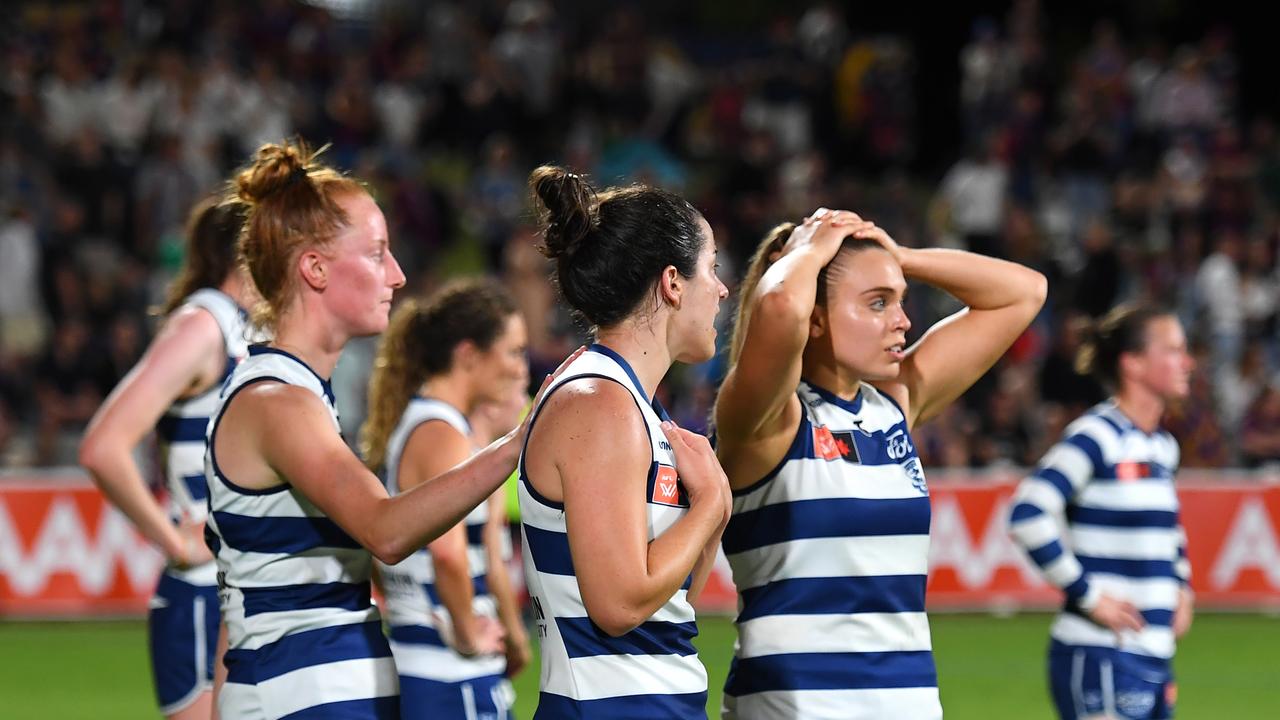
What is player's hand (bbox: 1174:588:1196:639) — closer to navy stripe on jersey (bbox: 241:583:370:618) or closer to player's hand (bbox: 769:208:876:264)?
player's hand (bbox: 769:208:876:264)

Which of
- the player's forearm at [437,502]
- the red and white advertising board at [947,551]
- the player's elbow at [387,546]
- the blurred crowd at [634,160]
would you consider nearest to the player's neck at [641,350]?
the player's forearm at [437,502]

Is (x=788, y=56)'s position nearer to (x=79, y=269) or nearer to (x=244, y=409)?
(x=79, y=269)

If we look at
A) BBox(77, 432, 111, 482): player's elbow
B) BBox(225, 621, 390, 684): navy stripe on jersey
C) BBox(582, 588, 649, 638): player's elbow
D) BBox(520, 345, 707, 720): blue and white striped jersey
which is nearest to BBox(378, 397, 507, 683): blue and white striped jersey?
BBox(77, 432, 111, 482): player's elbow

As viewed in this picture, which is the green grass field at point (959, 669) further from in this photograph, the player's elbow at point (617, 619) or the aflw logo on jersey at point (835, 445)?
the player's elbow at point (617, 619)

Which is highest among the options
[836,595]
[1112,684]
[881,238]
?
[881,238]

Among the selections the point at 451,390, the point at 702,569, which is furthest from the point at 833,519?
the point at 451,390

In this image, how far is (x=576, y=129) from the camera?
709 inches

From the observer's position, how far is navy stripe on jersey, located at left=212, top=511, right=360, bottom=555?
3508 mm

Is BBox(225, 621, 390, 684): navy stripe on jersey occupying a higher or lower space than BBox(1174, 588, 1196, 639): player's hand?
higher

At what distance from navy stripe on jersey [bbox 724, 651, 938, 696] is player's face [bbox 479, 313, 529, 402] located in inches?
69.8

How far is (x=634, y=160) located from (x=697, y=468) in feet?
47.8

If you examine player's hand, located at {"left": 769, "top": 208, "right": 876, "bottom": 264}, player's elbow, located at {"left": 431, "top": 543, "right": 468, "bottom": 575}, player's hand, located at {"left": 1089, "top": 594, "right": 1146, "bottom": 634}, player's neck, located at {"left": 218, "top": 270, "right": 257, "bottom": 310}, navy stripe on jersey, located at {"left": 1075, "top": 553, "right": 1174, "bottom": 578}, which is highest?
player's hand, located at {"left": 769, "top": 208, "right": 876, "bottom": 264}

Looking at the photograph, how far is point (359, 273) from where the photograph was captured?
3.67m

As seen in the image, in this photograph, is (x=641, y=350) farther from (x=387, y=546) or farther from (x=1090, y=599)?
(x=1090, y=599)
